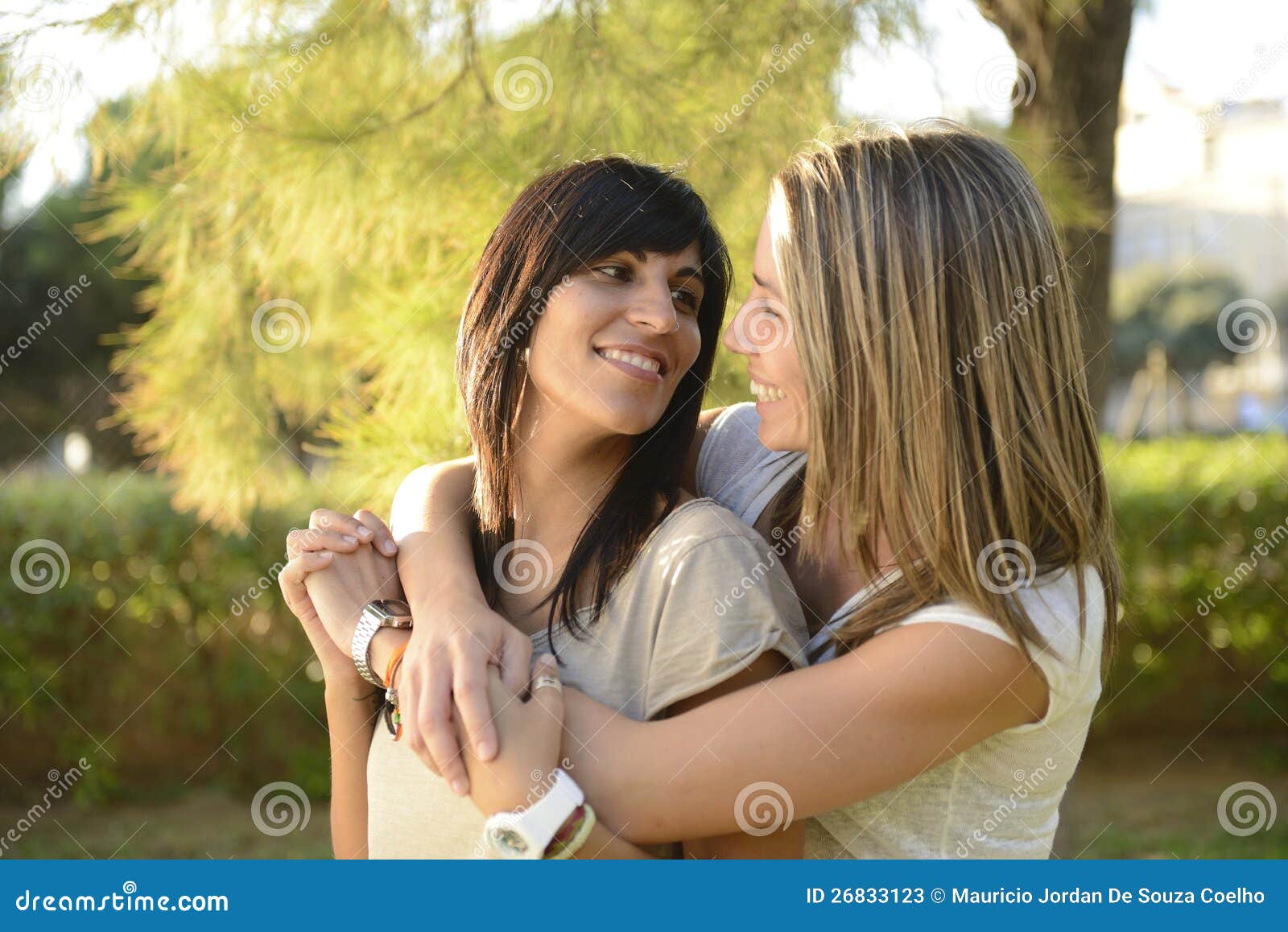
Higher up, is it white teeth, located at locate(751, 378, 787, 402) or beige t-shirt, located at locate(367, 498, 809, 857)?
white teeth, located at locate(751, 378, 787, 402)

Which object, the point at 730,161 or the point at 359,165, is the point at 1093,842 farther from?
the point at 359,165

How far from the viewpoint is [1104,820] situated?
14.3 ft

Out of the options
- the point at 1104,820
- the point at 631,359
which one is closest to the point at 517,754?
the point at 631,359

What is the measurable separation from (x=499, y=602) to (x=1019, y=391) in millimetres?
745

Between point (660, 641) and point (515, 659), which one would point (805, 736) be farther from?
point (515, 659)

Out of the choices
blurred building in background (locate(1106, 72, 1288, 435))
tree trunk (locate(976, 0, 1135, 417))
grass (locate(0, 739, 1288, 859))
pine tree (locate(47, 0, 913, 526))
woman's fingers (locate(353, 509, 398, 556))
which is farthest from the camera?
blurred building in background (locate(1106, 72, 1288, 435))

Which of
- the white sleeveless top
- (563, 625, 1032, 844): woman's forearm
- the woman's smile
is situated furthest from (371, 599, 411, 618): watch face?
the white sleeveless top

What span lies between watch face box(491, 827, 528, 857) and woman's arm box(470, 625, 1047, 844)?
6 centimetres

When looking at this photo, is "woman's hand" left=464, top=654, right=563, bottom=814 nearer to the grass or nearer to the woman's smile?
the woman's smile

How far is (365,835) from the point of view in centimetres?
177

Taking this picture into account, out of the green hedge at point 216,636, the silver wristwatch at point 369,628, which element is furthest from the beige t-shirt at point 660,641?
the green hedge at point 216,636

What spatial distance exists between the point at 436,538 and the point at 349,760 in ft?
1.12

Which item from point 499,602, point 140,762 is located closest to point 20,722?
point 140,762

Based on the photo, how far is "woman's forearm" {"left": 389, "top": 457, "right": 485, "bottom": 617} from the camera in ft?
5.03
